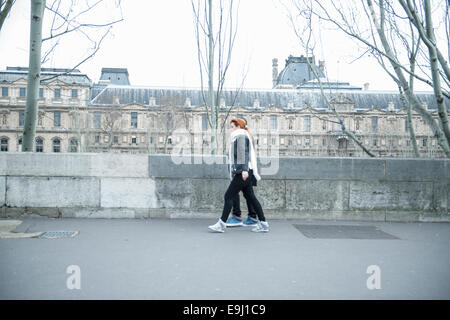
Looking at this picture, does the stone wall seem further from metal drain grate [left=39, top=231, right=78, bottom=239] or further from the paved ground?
metal drain grate [left=39, top=231, right=78, bottom=239]

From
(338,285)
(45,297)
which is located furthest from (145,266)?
(338,285)

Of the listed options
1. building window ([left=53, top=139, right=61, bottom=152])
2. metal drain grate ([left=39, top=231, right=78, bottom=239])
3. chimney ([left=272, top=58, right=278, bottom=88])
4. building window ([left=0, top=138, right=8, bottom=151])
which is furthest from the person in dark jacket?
chimney ([left=272, top=58, right=278, bottom=88])

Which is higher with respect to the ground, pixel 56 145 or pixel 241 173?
pixel 56 145

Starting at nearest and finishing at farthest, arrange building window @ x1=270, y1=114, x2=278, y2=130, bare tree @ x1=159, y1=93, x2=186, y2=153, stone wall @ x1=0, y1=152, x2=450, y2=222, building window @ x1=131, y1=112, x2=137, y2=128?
stone wall @ x1=0, y1=152, x2=450, y2=222 → bare tree @ x1=159, y1=93, x2=186, y2=153 → building window @ x1=131, y1=112, x2=137, y2=128 → building window @ x1=270, y1=114, x2=278, y2=130

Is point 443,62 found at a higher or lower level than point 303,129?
lower

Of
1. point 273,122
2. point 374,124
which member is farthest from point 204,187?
point 374,124

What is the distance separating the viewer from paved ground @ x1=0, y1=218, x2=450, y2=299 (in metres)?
2.69

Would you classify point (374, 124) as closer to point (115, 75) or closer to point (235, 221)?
point (115, 75)

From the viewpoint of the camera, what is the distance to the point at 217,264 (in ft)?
11.1

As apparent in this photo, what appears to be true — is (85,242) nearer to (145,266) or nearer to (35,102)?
(145,266)

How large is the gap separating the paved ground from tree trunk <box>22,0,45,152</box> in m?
2.03

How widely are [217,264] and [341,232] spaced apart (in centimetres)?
239

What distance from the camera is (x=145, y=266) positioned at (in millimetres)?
3279

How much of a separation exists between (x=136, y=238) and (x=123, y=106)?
2512 inches
